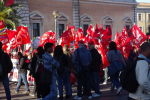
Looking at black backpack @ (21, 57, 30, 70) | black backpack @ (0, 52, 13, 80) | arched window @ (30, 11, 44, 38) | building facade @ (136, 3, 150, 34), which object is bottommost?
black backpack @ (21, 57, 30, 70)

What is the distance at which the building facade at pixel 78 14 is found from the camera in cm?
3034

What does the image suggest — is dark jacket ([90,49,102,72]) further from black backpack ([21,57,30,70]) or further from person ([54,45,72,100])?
black backpack ([21,57,30,70])

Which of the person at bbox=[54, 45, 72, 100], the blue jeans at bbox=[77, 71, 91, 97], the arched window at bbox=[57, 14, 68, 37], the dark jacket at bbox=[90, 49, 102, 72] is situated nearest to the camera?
the person at bbox=[54, 45, 72, 100]

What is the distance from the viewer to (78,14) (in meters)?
33.4

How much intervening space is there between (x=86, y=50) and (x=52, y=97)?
315 cm

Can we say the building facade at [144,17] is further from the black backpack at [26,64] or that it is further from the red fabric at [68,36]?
the black backpack at [26,64]

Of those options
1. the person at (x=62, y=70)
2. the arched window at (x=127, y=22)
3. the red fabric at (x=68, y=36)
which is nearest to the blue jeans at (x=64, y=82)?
the person at (x=62, y=70)

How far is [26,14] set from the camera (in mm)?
28812

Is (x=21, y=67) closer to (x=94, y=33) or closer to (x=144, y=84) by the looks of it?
(x=94, y=33)

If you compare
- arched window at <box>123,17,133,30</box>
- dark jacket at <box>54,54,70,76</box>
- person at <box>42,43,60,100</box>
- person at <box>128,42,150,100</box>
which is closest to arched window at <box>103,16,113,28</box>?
arched window at <box>123,17,133,30</box>

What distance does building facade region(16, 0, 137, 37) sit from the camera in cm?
3034

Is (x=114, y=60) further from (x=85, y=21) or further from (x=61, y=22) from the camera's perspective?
(x=85, y=21)

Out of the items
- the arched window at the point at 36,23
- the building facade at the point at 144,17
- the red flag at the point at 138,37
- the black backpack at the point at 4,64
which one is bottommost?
the black backpack at the point at 4,64

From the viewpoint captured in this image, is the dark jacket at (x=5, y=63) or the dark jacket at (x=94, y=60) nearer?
the dark jacket at (x=5, y=63)
